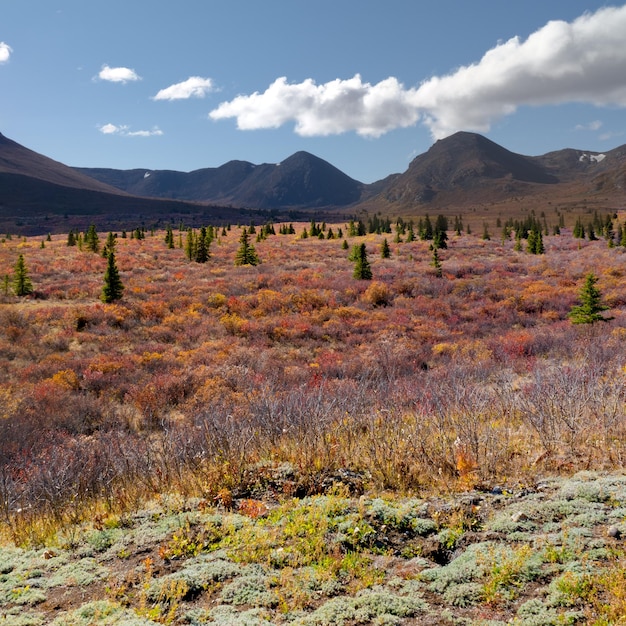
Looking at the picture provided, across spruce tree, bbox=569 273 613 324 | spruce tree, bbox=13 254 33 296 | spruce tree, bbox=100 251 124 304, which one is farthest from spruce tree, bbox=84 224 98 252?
spruce tree, bbox=569 273 613 324

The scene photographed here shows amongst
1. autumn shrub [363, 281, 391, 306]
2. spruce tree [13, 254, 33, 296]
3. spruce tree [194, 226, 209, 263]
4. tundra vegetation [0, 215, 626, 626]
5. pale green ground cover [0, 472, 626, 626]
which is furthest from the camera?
spruce tree [194, 226, 209, 263]

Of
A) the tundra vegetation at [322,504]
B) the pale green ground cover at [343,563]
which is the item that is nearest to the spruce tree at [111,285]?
the tundra vegetation at [322,504]

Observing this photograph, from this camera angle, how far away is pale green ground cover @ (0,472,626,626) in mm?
3203

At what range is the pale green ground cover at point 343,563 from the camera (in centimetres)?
320

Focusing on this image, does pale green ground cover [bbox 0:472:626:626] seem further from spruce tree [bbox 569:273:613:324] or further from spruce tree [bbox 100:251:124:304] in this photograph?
spruce tree [bbox 100:251:124:304]

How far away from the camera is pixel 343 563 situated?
3.76 metres

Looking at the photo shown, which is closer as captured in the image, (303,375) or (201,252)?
(303,375)

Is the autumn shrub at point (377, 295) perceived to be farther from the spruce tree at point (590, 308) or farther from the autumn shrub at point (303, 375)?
the spruce tree at point (590, 308)

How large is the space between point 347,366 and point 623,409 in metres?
9.15

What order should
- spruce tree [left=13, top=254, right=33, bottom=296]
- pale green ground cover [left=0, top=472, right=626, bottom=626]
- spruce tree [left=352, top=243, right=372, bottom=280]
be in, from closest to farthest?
pale green ground cover [left=0, top=472, right=626, bottom=626] → spruce tree [left=13, top=254, right=33, bottom=296] → spruce tree [left=352, top=243, right=372, bottom=280]

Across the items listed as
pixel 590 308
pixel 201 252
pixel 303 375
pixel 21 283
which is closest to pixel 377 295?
pixel 590 308

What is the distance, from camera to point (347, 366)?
14727 millimetres

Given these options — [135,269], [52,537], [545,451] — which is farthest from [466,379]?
[135,269]

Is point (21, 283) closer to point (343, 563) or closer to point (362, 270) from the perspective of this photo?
point (362, 270)
